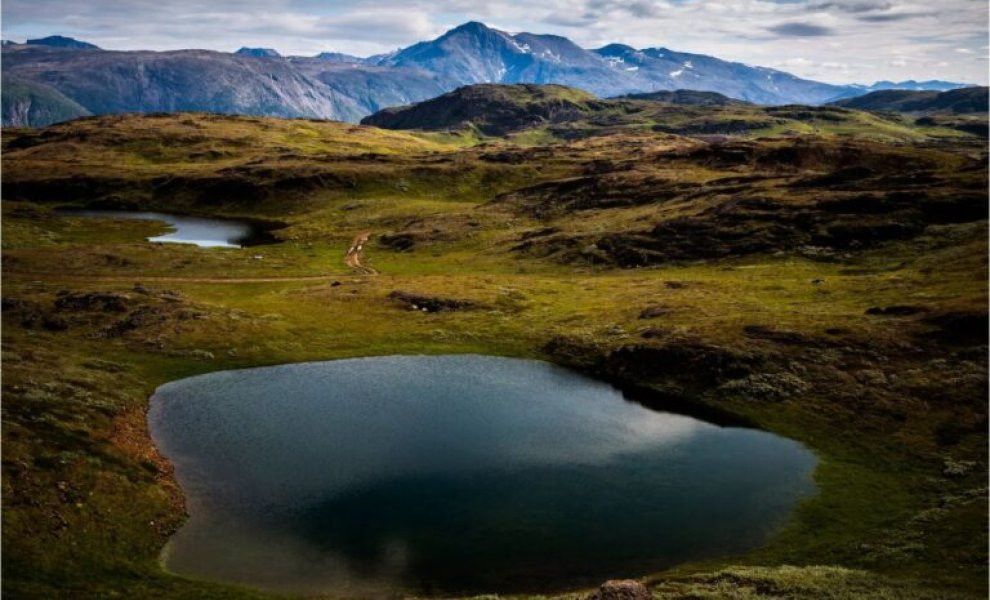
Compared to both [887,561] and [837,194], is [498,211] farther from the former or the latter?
[887,561]

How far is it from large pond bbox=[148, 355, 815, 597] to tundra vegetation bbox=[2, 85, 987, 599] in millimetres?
2712

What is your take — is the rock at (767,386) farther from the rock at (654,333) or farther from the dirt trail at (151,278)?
the dirt trail at (151,278)

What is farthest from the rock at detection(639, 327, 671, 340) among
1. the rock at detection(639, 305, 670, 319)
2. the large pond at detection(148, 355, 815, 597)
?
the large pond at detection(148, 355, 815, 597)

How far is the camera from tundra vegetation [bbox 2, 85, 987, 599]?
1663 inches

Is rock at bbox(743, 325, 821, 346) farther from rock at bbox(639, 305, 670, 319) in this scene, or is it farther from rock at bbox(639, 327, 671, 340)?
rock at bbox(639, 305, 670, 319)

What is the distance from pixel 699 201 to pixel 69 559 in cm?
12999

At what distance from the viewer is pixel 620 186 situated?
17200 centimetres

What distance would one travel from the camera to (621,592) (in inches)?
1401

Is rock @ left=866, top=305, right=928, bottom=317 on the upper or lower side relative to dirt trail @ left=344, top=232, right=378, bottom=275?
upper

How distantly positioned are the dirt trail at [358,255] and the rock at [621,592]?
9850 centimetres

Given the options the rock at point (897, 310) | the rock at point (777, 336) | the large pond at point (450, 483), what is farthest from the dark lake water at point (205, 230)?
the rock at point (897, 310)

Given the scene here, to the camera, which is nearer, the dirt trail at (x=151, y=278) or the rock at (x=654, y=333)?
the rock at (x=654, y=333)

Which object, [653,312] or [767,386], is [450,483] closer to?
[767,386]

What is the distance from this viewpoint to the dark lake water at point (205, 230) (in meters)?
160
